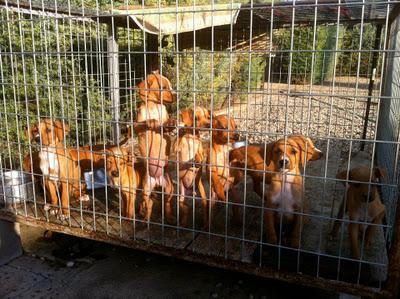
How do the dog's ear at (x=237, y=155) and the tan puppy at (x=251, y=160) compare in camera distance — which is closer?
the tan puppy at (x=251, y=160)

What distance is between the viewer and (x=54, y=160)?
157 inches

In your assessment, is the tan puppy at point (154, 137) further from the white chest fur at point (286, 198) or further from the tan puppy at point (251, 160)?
the white chest fur at point (286, 198)

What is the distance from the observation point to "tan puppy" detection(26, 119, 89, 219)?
152 inches

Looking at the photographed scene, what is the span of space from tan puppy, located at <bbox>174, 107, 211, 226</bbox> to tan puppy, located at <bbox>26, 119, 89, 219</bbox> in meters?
1.08

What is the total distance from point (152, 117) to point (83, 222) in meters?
1.20

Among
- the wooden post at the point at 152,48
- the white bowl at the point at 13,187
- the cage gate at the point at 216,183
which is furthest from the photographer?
the wooden post at the point at 152,48

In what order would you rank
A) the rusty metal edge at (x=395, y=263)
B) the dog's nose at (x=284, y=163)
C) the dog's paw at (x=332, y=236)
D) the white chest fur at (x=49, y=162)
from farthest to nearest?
the white chest fur at (x=49, y=162)
the dog's paw at (x=332, y=236)
the dog's nose at (x=284, y=163)
the rusty metal edge at (x=395, y=263)

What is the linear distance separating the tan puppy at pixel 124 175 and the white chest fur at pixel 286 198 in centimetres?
131

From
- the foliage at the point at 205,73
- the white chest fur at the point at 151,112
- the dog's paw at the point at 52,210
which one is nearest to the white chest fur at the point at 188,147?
the white chest fur at the point at 151,112

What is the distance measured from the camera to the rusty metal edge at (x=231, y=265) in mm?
2662

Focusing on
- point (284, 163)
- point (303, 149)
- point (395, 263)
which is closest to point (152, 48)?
point (303, 149)

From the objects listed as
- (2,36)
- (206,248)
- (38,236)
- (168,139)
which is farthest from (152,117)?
(2,36)

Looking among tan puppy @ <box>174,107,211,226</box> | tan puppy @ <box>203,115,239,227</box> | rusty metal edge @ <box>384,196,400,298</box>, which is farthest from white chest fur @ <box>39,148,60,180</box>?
rusty metal edge @ <box>384,196,400,298</box>

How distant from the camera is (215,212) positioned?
4.00 meters
